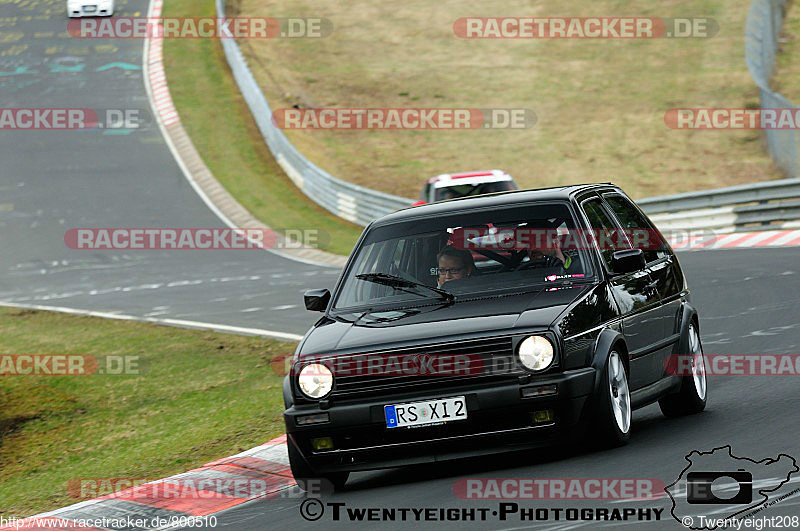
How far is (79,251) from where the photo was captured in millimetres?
27031

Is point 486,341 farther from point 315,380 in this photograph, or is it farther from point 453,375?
point 315,380

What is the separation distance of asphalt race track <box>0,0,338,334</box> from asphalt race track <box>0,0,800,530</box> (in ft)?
0.19

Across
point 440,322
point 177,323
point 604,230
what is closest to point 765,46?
point 177,323

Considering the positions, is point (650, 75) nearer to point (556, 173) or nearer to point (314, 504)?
point (556, 173)

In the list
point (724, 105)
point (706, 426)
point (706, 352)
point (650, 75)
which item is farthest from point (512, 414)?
point (650, 75)

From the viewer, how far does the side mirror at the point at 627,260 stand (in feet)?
25.7

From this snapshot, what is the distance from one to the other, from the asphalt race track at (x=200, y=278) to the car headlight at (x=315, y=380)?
588mm

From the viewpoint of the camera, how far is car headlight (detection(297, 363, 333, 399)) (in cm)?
721

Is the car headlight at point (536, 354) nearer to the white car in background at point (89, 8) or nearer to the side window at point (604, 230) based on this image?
the side window at point (604, 230)

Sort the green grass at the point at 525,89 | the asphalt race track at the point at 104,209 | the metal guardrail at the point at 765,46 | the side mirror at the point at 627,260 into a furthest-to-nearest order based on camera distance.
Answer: the green grass at the point at 525,89 < the metal guardrail at the point at 765,46 < the asphalt race track at the point at 104,209 < the side mirror at the point at 627,260

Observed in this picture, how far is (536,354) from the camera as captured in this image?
696cm

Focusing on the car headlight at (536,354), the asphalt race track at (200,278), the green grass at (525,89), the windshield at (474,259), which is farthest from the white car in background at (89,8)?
the car headlight at (536,354)

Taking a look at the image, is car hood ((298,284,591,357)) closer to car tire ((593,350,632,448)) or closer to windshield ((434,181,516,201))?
car tire ((593,350,632,448))

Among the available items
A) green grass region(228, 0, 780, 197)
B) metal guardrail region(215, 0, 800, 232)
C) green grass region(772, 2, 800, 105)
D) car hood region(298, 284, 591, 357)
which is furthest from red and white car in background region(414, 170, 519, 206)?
green grass region(772, 2, 800, 105)
